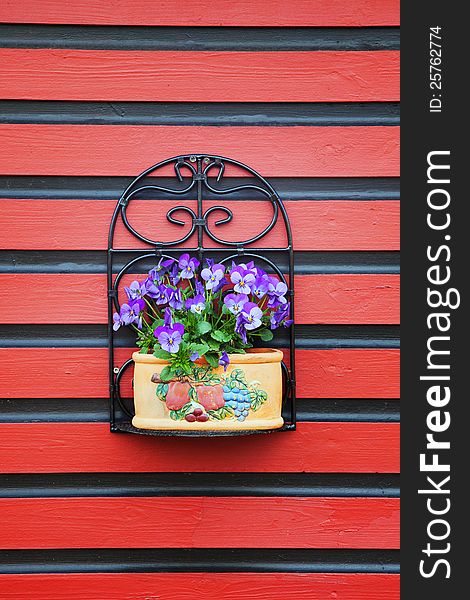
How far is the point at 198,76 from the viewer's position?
220cm

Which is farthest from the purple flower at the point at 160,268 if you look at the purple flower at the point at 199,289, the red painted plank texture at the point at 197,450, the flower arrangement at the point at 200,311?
the red painted plank texture at the point at 197,450

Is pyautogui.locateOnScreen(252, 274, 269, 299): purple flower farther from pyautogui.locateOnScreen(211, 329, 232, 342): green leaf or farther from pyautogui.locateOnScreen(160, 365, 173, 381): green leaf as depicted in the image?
pyautogui.locateOnScreen(160, 365, 173, 381): green leaf

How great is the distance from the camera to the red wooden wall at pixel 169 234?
7.13 feet

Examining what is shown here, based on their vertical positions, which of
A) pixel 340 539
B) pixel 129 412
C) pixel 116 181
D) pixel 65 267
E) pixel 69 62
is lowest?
pixel 340 539

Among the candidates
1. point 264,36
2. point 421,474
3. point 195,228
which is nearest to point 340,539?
point 421,474

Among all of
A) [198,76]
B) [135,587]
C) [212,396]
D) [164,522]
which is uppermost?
[198,76]

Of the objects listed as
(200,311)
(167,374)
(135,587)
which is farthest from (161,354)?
(135,587)

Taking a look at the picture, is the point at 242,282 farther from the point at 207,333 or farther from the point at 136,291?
the point at 136,291

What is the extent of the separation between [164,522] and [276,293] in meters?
0.76

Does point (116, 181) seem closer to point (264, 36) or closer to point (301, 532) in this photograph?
point (264, 36)

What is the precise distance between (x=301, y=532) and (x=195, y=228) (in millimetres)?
963

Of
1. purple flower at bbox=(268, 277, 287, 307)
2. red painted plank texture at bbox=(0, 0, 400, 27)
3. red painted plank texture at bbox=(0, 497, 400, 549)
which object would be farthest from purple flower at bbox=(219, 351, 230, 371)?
red painted plank texture at bbox=(0, 0, 400, 27)

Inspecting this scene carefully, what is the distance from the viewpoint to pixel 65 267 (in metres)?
2.19

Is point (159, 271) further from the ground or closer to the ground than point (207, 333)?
further from the ground
